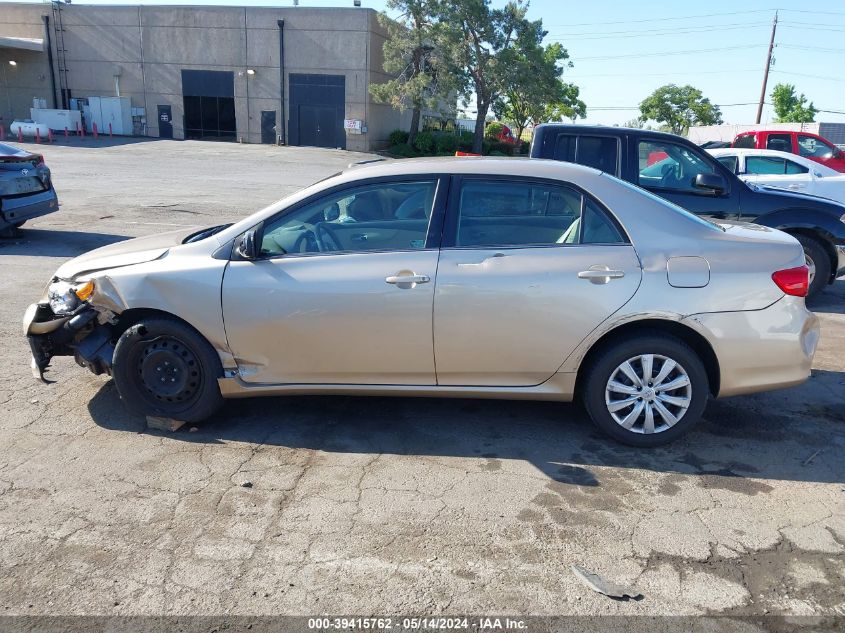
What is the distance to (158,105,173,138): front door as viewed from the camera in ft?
133

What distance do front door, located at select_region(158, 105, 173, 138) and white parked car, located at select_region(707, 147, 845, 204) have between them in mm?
36352

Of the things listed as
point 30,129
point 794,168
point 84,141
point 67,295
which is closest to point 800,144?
point 794,168

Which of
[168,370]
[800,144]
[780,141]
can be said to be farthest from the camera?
[800,144]

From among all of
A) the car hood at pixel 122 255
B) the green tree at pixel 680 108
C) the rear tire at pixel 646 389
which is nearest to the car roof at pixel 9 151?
the car hood at pixel 122 255

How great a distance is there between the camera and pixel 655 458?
13.5 feet

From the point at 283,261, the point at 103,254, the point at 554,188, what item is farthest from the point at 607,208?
the point at 103,254

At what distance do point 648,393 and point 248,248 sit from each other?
2611 millimetres

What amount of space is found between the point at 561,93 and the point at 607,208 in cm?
3570

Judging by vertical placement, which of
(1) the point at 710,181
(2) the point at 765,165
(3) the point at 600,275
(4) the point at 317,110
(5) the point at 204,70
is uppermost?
(5) the point at 204,70

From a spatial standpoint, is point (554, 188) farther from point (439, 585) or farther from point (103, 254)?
point (103, 254)

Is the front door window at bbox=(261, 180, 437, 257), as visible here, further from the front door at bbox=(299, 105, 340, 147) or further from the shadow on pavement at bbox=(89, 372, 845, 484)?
the front door at bbox=(299, 105, 340, 147)

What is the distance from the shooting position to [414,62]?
1476 inches

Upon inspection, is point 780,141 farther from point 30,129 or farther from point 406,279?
point 30,129

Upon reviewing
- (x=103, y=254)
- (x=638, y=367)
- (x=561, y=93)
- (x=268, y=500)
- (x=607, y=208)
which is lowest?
(x=268, y=500)
